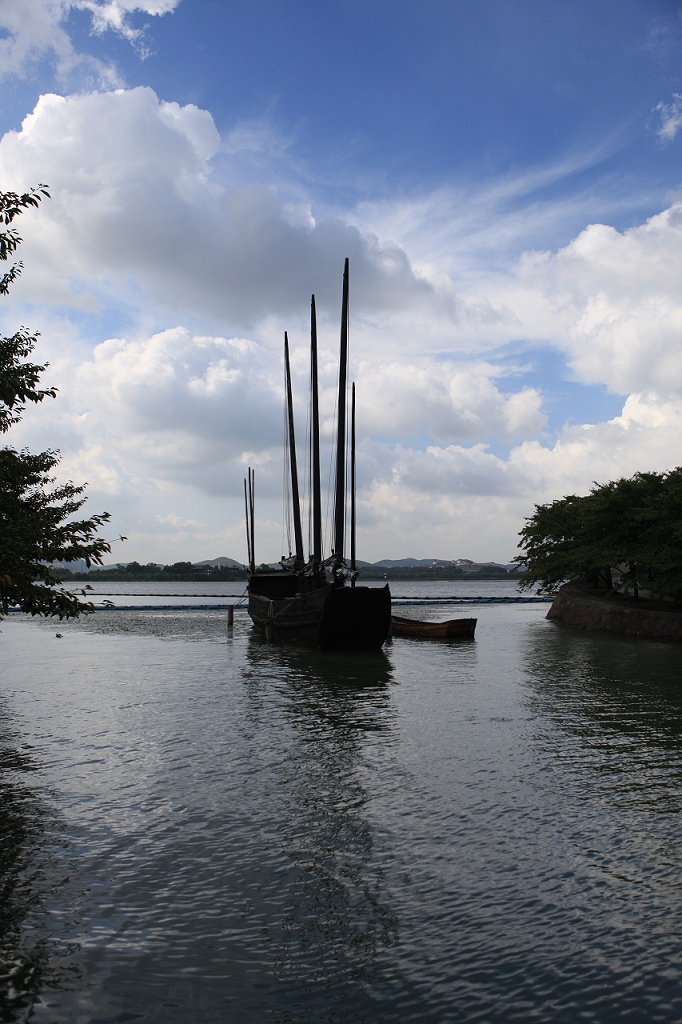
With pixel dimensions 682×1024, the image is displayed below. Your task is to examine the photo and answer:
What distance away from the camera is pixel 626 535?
4353cm

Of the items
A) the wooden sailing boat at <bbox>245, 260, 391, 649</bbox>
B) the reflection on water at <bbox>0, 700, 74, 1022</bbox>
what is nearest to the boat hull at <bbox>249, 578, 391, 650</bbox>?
the wooden sailing boat at <bbox>245, 260, 391, 649</bbox>

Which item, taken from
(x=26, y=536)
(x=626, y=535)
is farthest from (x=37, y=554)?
(x=626, y=535)

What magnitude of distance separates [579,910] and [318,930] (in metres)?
2.57

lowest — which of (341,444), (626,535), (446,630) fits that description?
(446,630)

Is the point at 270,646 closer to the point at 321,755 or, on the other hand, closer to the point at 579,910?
the point at 321,755

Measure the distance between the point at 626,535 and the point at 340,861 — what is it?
38.7 meters

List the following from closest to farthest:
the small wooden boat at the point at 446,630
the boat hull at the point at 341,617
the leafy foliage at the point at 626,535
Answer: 1. the boat hull at the point at 341,617
2. the leafy foliage at the point at 626,535
3. the small wooden boat at the point at 446,630

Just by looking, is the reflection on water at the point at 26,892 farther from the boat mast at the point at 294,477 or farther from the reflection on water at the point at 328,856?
the boat mast at the point at 294,477

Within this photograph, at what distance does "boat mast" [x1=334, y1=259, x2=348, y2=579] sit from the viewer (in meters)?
32.3

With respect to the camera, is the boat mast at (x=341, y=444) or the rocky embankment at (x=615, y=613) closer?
the boat mast at (x=341, y=444)

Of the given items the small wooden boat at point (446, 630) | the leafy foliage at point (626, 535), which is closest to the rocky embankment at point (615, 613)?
the leafy foliage at point (626, 535)

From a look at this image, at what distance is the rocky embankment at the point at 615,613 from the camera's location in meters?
38.5

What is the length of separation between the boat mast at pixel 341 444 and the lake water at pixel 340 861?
1306 cm

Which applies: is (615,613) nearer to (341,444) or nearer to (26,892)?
(341,444)
